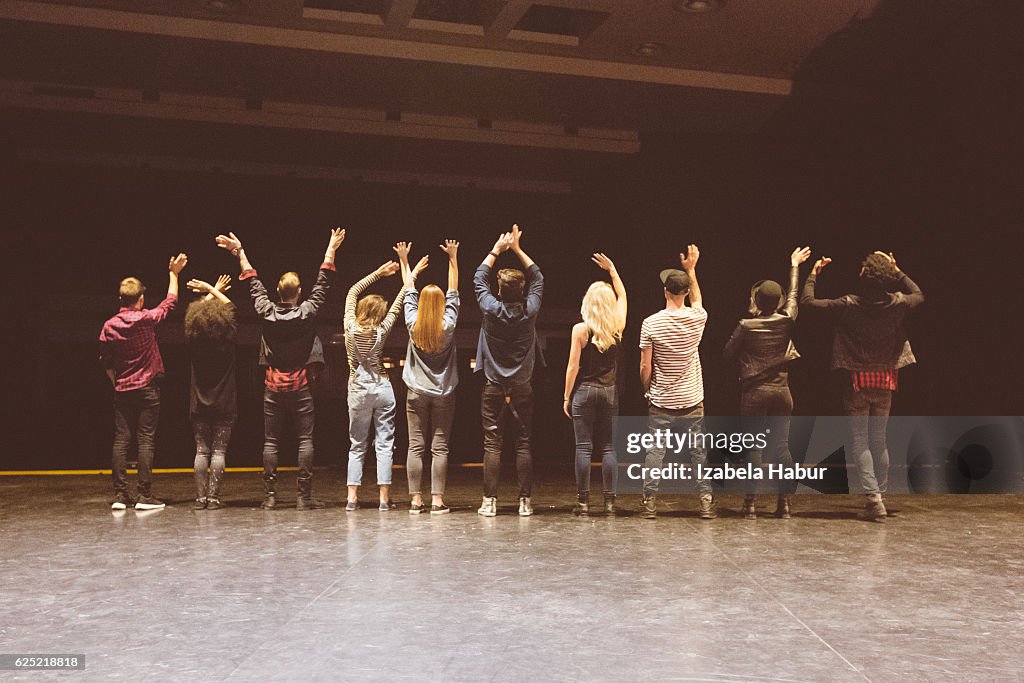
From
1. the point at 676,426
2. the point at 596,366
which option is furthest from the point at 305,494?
the point at 676,426

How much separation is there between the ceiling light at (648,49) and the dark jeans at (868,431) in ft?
14.3

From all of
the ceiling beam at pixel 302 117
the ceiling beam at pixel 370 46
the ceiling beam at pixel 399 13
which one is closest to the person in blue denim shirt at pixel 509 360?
the ceiling beam at pixel 399 13

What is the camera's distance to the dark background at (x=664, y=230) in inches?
310

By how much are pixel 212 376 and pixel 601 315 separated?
2869mm

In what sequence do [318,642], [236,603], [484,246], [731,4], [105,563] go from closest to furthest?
[318,642], [236,603], [105,563], [731,4], [484,246]

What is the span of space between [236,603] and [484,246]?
813 centimetres

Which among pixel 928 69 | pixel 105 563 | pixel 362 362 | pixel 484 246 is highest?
pixel 928 69

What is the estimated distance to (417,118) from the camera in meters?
10.2

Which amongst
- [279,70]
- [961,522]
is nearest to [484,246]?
[279,70]

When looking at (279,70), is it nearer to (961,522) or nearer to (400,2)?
(400,2)

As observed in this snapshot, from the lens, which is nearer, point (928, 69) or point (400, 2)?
point (400, 2)

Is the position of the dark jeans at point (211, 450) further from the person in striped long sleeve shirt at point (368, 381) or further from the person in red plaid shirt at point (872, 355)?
the person in red plaid shirt at point (872, 355)

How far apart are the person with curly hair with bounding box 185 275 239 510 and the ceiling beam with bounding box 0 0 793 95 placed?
317 cm

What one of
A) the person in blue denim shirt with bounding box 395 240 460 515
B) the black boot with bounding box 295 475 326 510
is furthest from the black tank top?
the black boot with bounding box 295 475 326 510
